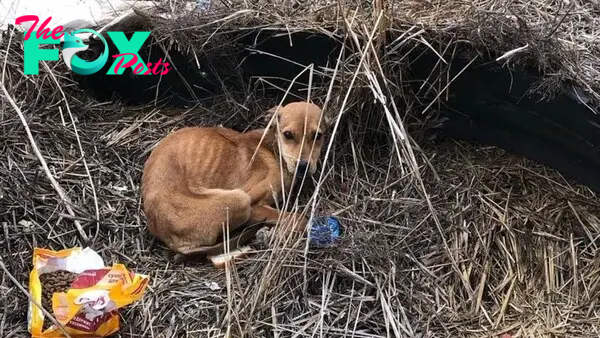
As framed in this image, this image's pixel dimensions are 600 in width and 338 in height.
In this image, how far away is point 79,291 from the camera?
11.1 feet

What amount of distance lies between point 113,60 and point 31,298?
1826mm

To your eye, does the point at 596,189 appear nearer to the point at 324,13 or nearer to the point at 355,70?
the point at 355,70

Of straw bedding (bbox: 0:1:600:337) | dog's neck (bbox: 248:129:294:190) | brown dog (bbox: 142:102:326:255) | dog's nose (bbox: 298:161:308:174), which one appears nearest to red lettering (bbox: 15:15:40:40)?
straw bedding (bbox: 0:1:600:337)

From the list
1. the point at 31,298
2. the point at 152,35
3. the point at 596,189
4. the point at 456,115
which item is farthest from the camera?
the point at 152,35

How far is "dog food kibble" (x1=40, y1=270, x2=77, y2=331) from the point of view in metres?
3.52

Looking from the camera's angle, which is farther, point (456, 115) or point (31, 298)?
point (456, 115)

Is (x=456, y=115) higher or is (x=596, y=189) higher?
(x=456, y=115)

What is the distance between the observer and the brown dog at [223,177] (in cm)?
388

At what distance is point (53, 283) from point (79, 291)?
0.85 feet

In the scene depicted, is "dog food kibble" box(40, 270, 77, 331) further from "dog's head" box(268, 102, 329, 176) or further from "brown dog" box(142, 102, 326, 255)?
"dog's head" box(268, 102, 329, 176)

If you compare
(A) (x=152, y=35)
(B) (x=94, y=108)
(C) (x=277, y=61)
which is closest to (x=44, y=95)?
(B) (x=94, y=108)

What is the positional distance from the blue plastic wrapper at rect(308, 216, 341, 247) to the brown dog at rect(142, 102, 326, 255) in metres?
0.09

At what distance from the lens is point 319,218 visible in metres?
3.88

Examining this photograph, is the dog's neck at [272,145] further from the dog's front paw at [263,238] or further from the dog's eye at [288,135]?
the dog's front paw at [263,238]
